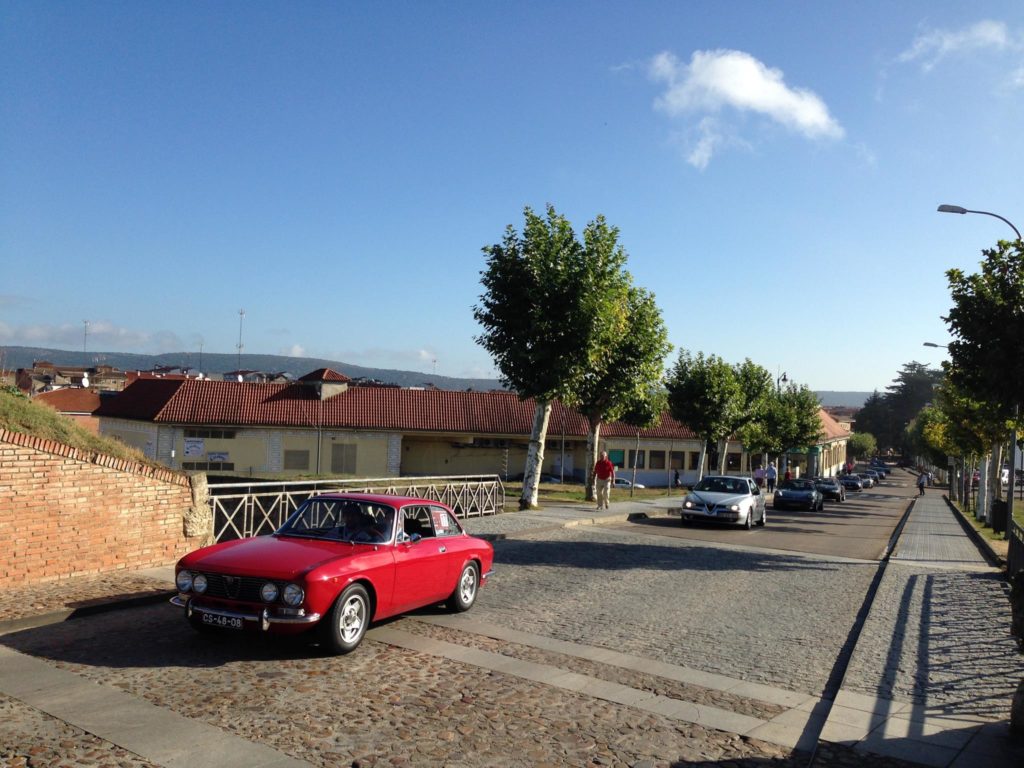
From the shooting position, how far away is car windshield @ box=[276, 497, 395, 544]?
871cm

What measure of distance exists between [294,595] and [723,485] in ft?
63.3

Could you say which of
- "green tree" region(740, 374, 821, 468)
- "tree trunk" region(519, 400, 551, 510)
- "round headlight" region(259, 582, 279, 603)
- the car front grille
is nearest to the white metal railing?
"tree trunk" region(519, 400, 551, 510)

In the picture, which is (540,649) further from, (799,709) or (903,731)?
(903,731)

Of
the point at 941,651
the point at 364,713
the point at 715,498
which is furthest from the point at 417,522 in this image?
the point at 715,498

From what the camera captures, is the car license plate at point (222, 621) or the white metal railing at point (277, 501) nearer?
the car license plate at point (222, 621)

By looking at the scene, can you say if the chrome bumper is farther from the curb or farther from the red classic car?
the curb

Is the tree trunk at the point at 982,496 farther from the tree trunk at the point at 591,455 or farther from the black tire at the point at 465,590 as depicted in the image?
the black tire at the point at 465,590

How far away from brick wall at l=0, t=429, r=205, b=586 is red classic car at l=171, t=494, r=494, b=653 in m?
3.23

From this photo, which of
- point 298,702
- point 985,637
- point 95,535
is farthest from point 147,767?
point 985,637

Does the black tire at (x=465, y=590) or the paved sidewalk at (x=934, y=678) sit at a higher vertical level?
the black tire at (x=465, y=590)

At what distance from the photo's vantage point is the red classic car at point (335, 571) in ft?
24.2

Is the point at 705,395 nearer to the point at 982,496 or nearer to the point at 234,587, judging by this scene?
the point at 982,496

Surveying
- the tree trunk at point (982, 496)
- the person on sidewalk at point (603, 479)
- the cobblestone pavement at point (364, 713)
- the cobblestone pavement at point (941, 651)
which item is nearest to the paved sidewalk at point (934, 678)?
the cobblestone pavement at point (941, 651)

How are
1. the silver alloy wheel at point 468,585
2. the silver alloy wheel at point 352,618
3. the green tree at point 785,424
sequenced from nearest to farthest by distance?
the silver alloy wheel at point 352,618 → the silver alloy wheel at point 468,585 → the green tree at point 785,424
